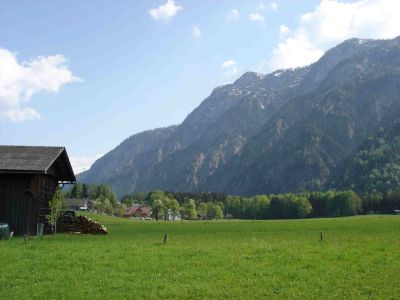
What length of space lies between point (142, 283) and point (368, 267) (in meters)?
11.8

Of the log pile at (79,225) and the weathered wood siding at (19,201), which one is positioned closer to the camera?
the weathered wood siding at (19,201)

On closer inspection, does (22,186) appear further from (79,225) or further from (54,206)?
(79,225)

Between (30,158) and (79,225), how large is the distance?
14900 mm

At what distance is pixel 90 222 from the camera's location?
64.2 m

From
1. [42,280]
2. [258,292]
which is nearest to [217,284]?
[258,292]

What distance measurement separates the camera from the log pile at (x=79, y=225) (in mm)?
64312

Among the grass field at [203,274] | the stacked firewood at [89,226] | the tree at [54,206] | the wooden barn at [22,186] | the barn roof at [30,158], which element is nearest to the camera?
the grass field at [203,274]

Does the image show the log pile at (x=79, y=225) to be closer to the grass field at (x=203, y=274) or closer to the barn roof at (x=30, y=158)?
the barn roof at (x=30, y=158)

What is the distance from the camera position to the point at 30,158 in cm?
5441

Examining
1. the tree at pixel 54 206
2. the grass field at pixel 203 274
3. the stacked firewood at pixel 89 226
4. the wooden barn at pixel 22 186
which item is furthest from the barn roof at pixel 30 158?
the grass field at pixel 203 274

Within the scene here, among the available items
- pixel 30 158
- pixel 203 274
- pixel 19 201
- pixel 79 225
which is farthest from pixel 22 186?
pixel 203 274

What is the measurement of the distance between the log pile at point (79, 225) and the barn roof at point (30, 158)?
795 centimetres

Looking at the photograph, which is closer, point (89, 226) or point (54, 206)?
point (54, 206)

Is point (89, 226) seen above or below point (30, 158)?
below
